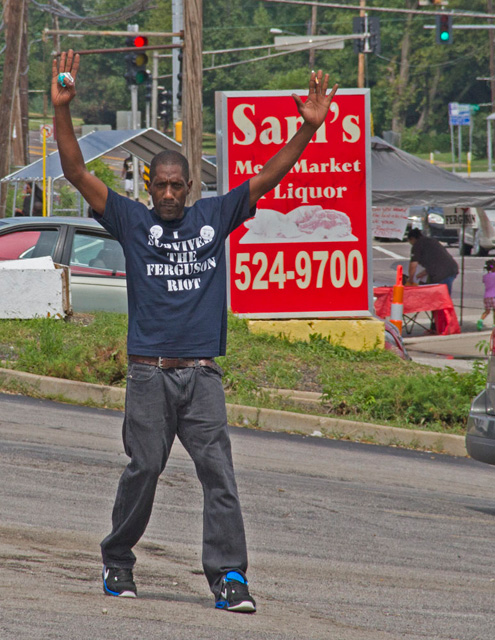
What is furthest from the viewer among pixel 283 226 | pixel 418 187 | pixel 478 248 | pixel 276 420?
pixel 478 248

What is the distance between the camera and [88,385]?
34.0 feet

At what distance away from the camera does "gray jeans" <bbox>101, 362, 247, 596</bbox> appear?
4223 millimetres

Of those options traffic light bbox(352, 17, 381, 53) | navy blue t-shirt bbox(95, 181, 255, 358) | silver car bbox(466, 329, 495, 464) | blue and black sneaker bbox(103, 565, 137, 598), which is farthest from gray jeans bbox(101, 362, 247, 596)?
traffic light bbox(352, 17, 381, 53)

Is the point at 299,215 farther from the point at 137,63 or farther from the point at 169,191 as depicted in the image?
the point at 137,63

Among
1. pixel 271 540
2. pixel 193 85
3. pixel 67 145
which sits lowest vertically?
pixel 271 540

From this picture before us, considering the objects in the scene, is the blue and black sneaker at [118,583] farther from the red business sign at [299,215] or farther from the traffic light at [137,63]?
the traffic light at [137,63]

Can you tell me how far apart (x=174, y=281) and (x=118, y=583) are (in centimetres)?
129

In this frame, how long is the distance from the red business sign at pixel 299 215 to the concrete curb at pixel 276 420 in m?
2.73

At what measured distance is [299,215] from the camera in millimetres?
13078

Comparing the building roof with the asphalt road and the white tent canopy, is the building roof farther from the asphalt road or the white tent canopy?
Result: the asphalt road

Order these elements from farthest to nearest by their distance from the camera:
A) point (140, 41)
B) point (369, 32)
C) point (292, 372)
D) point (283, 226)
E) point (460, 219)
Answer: point (369, 32) → point (140, 41) → point (460, 219) → point (283, 226) → point (292, 372)

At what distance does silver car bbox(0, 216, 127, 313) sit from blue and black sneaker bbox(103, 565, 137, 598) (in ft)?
29.7

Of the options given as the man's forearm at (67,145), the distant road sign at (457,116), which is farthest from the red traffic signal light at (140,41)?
the distant road sign at (457,116)

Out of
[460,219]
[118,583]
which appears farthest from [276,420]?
[460,219]
